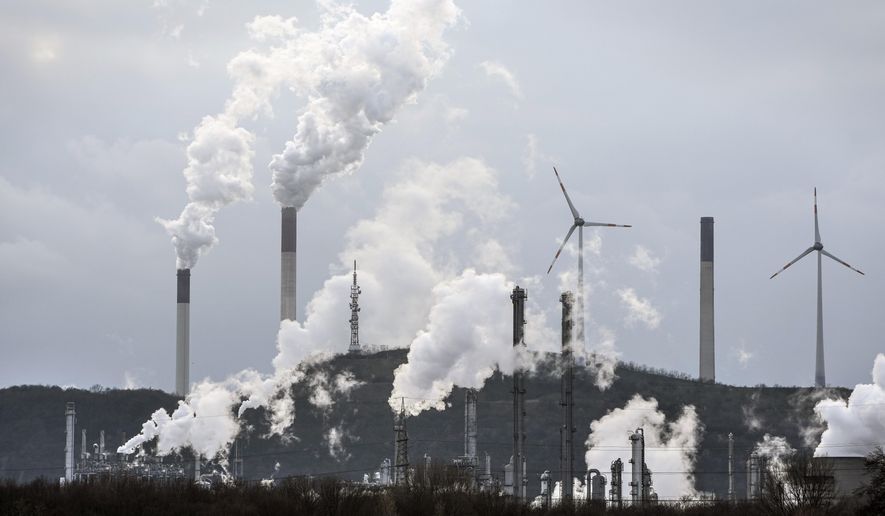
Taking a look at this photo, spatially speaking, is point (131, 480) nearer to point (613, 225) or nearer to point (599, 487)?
point (599, 487)

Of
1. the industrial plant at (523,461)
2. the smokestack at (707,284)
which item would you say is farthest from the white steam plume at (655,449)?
the smokestack at (707,284)

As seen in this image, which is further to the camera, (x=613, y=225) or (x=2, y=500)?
(x=613, y=225)

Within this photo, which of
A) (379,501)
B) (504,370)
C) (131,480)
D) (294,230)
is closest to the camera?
(379,501)

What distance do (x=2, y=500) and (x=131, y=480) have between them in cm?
1149

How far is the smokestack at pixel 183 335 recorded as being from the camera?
554 ft

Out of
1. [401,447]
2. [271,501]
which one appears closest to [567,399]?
[401,447]

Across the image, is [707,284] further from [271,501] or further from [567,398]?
[271,501]

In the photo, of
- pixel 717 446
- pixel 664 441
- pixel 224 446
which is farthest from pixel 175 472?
pixel 717 446

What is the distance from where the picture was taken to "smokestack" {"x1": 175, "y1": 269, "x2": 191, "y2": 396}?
6649 inches

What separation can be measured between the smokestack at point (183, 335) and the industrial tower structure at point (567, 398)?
66092 millimetres

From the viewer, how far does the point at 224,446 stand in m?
180

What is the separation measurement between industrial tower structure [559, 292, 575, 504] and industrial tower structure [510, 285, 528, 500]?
3.59 m

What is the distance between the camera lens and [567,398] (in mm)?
109312

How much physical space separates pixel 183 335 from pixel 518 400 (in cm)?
8033
